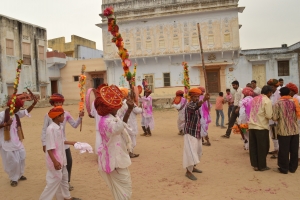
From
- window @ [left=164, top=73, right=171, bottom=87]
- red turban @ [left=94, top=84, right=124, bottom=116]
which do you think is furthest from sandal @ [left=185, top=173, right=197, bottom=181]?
window @ [left=164, top=73, right=171, bottom=87]

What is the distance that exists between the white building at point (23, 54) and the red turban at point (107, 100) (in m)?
20.2

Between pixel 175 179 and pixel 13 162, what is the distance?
3.14 meters

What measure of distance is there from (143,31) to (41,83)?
11.0m

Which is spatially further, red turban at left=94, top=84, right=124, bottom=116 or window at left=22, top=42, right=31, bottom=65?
window at left=22, top=42, right=31, bottom=65

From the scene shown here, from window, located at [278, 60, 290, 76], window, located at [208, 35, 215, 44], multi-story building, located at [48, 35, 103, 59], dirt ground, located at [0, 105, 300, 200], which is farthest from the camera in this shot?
multi-story building, located at [48, 35, 103, 59]

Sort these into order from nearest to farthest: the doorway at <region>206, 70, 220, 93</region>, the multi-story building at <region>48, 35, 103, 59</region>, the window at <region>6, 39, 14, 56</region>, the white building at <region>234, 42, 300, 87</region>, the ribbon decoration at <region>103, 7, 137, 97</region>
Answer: the ribbon decoration at <region>103, 7, 137, 97</region> < the white building at <region>234, 42, 300, 87</region> < the window at <region>6, 39, 14, 56</region> < the doorway at <region>206, 70, 220, 93</region> < the multi-story building at <region>48, 35, 103, 59</region>

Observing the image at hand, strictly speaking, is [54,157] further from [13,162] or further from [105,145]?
[13,162]

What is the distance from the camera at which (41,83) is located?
2406 centimetres

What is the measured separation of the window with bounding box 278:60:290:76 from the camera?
66.6ft

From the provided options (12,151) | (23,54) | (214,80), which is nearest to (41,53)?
(23,54)

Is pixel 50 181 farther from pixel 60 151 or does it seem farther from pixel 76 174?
pixel 76 174

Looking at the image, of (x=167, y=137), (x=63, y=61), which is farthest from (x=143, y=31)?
(x=167, y=137)

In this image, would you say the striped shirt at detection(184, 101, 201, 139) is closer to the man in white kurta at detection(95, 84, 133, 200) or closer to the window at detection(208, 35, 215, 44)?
the man in white kurta at detection(95, 84, 133, 200)

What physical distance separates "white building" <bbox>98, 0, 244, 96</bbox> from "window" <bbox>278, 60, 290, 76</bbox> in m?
3.59
